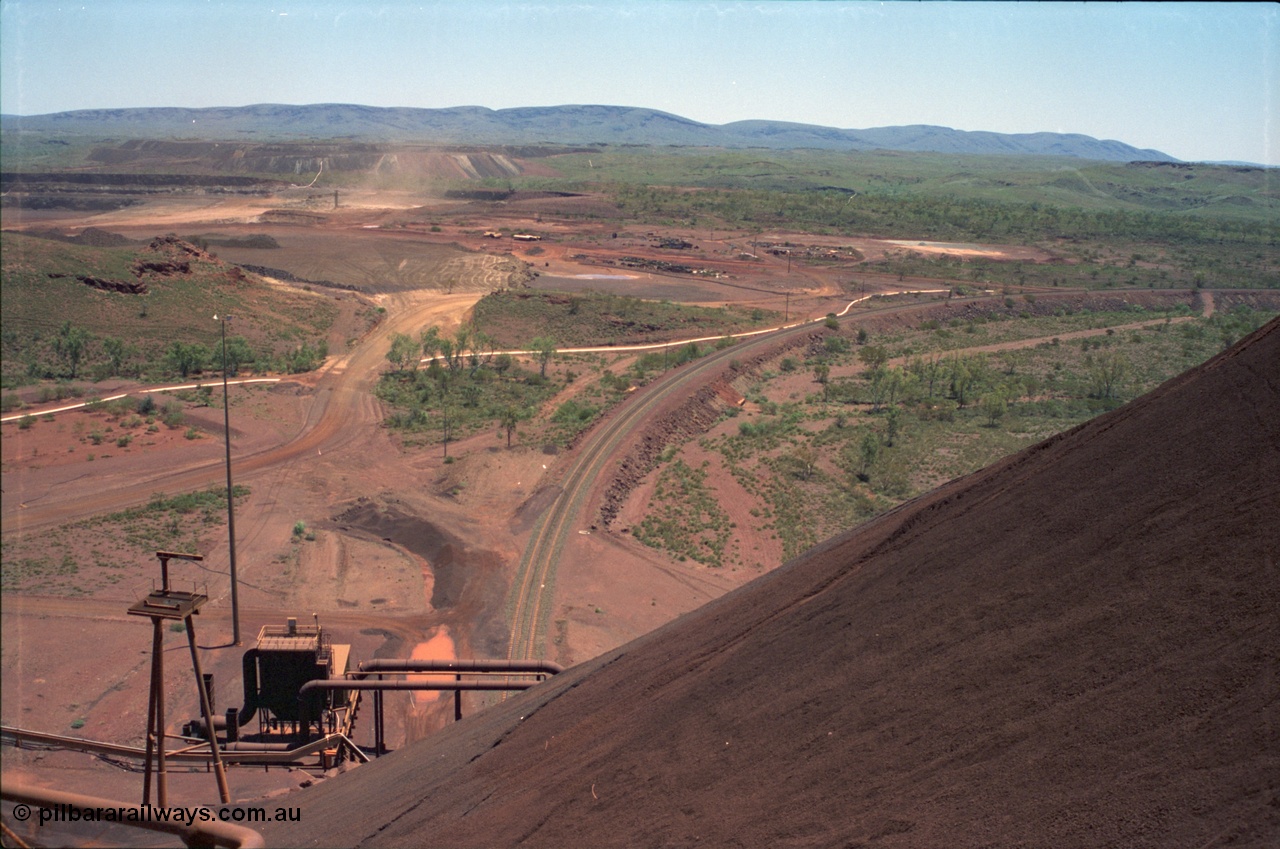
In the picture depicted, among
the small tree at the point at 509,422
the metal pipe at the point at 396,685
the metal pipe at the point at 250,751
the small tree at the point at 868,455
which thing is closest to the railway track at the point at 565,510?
the small tree at the point at 509,422

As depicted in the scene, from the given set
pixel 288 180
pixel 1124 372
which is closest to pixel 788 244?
pixel 1124 372

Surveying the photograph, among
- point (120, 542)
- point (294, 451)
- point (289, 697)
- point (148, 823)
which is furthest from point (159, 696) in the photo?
point (294, 451)

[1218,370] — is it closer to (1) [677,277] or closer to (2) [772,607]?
(2) [772,607]

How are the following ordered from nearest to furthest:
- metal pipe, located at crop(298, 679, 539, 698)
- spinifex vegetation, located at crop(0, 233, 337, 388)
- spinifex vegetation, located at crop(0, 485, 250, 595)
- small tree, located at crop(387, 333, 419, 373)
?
1. metal pipe, located at crop(298, 679, 539, 698)
2. spinifex vegetation, located at crop(0, 485, 250, 595)
3. spinifex vegetation, located at crop(0, 233, 337, 388)
4. small tree, located at crop(387, 333, 419, 373)

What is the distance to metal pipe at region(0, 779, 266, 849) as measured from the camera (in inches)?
284

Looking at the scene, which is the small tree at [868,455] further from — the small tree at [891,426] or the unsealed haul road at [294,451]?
the unsealed haul road at [294,451]

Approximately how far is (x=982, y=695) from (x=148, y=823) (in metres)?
8.66

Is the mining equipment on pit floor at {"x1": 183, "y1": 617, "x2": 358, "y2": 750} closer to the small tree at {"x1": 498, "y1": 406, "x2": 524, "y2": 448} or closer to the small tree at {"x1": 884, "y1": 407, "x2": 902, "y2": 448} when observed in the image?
the small tree at {"x1": 498, "y1": 406, "x2": 524, "y2": 448}

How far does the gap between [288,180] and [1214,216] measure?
511ft

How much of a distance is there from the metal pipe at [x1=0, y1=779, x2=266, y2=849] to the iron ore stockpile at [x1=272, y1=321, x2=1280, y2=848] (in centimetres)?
501

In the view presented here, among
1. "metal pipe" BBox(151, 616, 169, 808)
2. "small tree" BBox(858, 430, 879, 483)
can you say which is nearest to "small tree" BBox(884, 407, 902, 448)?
"small tree" BBox(858, 430, 879, 483)

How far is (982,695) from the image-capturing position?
11.0 meters

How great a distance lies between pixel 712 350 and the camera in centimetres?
7306

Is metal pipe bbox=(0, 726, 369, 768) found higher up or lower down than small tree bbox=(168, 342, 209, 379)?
lower down
